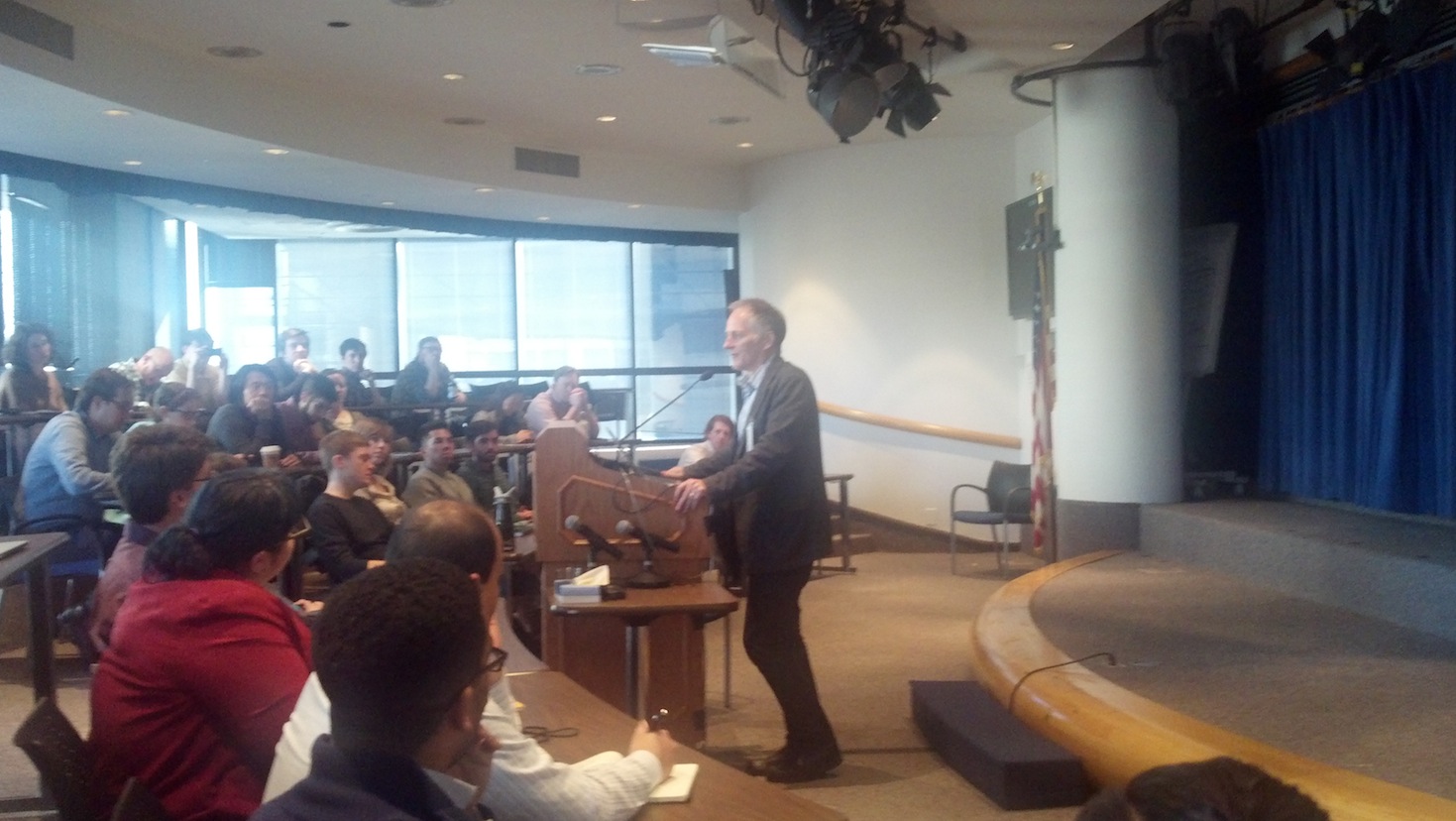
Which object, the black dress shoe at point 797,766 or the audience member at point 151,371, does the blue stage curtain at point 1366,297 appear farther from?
the audience member at point 151,371

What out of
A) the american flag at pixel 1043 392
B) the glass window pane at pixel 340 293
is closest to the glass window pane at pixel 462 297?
the glass window pane at pixel 340 293

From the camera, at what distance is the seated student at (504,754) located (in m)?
1.67

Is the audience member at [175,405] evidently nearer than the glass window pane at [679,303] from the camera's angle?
Yes

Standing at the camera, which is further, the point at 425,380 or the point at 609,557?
the point at 425,380

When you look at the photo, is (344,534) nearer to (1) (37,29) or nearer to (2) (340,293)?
(1) (37,29)

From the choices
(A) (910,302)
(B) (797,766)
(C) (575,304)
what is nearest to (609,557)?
(B) (797,766)

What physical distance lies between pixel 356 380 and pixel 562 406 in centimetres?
164

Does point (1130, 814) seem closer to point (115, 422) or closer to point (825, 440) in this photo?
point (115, 422)

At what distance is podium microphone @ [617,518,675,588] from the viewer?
12.4ft

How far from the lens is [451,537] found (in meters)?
2.04

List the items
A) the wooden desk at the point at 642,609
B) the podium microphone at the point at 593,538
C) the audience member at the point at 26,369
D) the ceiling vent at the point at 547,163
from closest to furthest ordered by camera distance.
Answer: the wooden desk at the point at 642,609, the podium microphone at the point at 593,538, the audience member at the point at 26,369, the ceiling vent at the point at 547,163

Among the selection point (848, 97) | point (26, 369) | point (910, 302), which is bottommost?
point (26, 369)

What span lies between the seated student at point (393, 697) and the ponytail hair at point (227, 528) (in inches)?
34.4

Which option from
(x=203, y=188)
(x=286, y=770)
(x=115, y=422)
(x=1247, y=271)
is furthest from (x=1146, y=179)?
(x=203, y=188)
